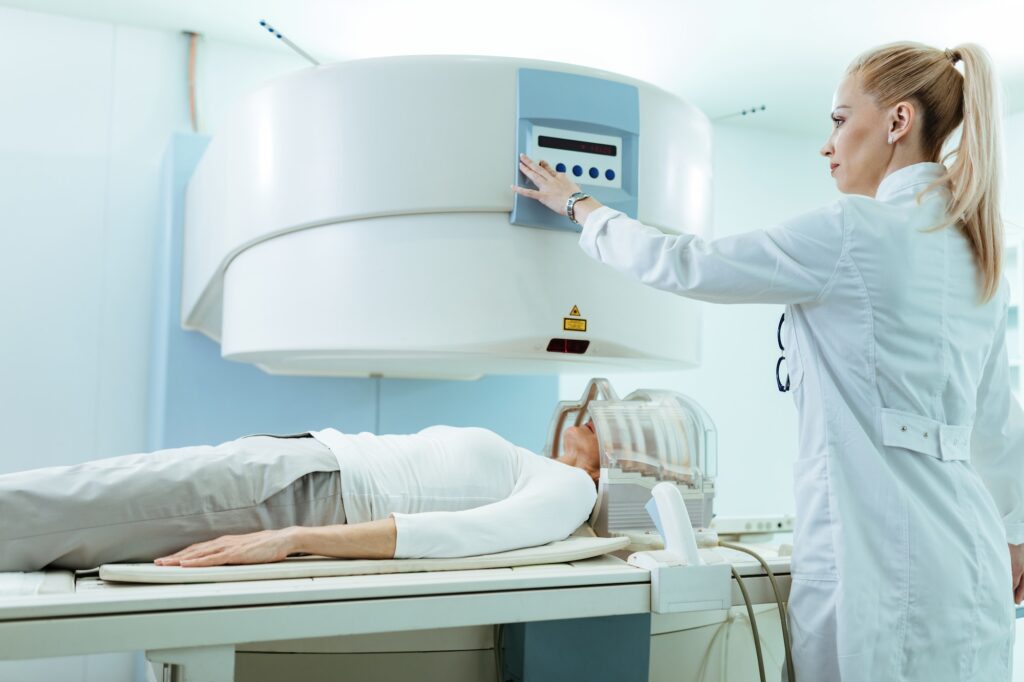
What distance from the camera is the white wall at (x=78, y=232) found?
2.18m

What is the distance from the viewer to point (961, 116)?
4.08 feet

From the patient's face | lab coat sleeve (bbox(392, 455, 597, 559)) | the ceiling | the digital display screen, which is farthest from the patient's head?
the ceiling

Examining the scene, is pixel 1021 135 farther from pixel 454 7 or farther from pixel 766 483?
pixel 454 7

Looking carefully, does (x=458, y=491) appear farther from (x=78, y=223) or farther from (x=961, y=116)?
(x=78, y=223)

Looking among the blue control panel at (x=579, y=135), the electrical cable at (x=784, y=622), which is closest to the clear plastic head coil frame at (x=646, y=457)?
the electrical cable at (x=784, y=622)

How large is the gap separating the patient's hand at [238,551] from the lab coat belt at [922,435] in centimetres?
79

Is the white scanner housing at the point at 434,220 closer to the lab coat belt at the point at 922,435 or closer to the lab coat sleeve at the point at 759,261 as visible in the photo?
the lab coat sleeve at the point at 759,261

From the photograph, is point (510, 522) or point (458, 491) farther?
point (458, 491)

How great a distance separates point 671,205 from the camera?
1418 millimetres

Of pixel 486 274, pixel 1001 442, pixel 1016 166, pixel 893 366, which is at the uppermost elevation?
pixel 1016 166

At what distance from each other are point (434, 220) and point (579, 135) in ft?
0.89

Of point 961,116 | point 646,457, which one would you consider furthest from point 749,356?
point 961,116

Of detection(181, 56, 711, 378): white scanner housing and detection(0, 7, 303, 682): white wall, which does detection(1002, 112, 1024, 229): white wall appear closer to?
detection(181, 56, 711, 378): white scanner housing

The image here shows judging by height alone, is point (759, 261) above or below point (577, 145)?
below
